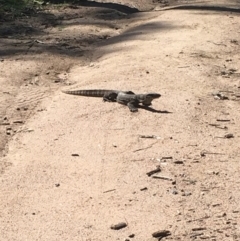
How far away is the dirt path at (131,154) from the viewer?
19.3ft

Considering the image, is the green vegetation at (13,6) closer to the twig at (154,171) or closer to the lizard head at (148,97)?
the lizard head at (148,97)

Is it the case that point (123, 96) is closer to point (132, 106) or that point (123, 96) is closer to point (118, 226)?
point (132, 106)

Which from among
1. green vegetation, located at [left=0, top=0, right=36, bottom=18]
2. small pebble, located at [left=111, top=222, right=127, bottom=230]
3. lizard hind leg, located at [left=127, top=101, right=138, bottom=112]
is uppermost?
green vegetation, located at [left=0, top=0, right=36, bottom=18]

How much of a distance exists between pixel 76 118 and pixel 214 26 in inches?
200

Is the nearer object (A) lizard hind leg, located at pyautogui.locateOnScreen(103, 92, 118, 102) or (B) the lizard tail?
(A) lizard hind leg, located at pyautogui.locateOnScreen(103, 92, 118, 102)

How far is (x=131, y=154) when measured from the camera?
718 cm

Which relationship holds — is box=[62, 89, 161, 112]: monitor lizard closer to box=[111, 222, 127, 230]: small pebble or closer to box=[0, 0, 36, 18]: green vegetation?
box=[111, 222, 127, 230]: small pebble

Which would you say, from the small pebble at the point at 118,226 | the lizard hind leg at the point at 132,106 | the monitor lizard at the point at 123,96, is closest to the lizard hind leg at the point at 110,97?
the monitor lizard at the point at 123,96

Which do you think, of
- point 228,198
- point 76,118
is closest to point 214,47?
point 76,118

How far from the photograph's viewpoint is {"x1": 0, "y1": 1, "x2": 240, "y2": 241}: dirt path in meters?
5.89

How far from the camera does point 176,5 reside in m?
15.8

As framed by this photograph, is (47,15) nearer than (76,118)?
No

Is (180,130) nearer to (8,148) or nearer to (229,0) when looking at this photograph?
(8,148)

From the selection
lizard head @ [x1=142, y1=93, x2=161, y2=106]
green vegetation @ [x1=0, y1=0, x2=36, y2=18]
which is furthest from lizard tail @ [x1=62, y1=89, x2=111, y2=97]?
green vegetation @ [x1=0, y1=0, x2=36, y2=18]
